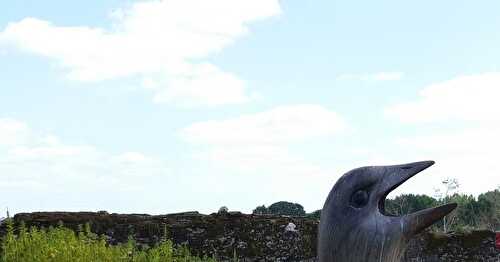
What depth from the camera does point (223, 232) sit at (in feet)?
31.8

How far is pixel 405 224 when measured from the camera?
14.6 ft

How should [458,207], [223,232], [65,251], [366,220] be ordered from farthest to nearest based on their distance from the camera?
[458,207] → [223,232] → [65,251] → [366,220]

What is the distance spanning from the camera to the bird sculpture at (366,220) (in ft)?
14.4

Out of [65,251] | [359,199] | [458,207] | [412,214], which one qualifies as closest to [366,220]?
[359,199]

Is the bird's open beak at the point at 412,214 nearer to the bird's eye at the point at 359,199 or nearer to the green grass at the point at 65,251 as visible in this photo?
the bird's eye at the point at 359,199

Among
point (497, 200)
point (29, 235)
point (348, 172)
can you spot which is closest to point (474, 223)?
point (497, 200)

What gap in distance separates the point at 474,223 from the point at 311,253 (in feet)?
45.8

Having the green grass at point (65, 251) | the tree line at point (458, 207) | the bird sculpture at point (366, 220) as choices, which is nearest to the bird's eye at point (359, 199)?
the bird sculpture at point (366, 220)

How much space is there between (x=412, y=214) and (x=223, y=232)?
545cm

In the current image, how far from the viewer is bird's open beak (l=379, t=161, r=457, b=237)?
444 cm

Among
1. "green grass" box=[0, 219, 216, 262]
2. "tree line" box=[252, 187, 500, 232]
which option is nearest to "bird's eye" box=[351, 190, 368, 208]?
"green grass" box=[0, 219, 216, 262]

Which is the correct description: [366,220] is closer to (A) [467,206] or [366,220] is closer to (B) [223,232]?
(B) [223,232]

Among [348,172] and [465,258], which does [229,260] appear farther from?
[348,172]

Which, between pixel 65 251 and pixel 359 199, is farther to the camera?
pixel 65 251
